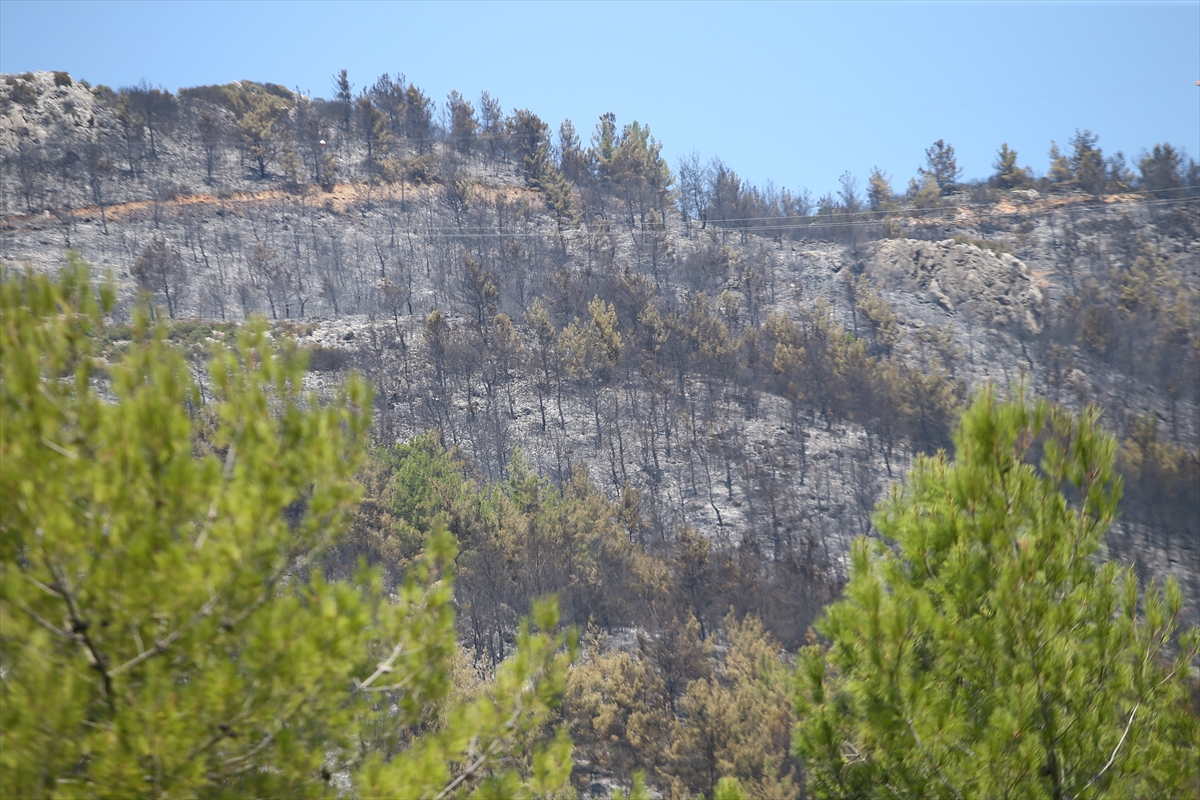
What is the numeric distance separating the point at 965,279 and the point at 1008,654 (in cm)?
4303

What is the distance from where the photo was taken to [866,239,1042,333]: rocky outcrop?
40344 millimetres

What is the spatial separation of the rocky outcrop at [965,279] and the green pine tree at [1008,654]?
4052 centimetres

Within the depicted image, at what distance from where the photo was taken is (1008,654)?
381 cm

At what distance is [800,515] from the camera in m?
29.8

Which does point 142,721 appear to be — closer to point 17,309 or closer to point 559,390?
point 17,309

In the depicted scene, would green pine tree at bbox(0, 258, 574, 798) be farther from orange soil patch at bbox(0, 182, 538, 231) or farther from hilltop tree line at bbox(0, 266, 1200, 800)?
orange soil patch at bbox(0, 182, 538, 231)

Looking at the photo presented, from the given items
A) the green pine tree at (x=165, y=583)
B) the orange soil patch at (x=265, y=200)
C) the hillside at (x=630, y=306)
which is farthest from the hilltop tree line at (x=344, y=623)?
the orange soil patch at (x=265, y=200)

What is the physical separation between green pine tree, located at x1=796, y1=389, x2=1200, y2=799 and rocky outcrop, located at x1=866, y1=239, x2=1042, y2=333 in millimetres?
40521

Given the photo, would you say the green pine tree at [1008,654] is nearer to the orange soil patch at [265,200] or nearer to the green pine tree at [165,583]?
the green pine tree at [165,583]

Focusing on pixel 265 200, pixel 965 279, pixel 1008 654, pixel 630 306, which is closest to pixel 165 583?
pixel 1008 654

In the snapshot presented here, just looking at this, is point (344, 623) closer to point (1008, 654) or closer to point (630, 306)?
point (1008, 654)

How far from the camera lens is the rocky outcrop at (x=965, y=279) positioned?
40.3 m

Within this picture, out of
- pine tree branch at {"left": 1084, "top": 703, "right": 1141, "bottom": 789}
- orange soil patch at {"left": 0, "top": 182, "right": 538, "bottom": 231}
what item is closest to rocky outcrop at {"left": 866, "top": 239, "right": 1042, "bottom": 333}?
orange soil patch at {"left": 0, "top": 182, "right": 538, "bottom": 231}

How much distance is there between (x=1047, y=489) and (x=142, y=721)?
4.41m
